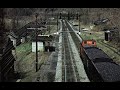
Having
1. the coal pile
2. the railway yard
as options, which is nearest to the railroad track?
the railway yard

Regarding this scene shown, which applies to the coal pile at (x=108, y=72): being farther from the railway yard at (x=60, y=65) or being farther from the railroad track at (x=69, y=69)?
the railroad track at (x=69, y=69)

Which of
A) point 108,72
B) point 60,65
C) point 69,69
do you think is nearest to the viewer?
point 108,72

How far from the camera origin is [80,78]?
24859mm

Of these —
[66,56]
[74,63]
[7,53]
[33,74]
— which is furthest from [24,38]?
[7,53]

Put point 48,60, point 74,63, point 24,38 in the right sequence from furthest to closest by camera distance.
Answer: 1. point 24,38
2. point 48,60
3. point 74,63

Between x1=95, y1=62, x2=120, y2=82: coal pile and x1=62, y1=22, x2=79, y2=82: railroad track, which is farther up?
x1=95, y1=62, x2=120, y2=82: coal pile

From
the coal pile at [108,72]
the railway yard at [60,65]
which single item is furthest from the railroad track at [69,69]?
the coal pile at [108,72]

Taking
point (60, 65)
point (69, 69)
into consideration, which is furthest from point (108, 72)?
point (60, 65)

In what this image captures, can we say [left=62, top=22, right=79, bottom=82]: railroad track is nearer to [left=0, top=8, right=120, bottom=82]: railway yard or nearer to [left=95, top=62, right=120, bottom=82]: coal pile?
[left=0, top=8, right=120, bottom=82]: railway yard

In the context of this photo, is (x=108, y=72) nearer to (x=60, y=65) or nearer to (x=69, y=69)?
(x=69, y=69)
